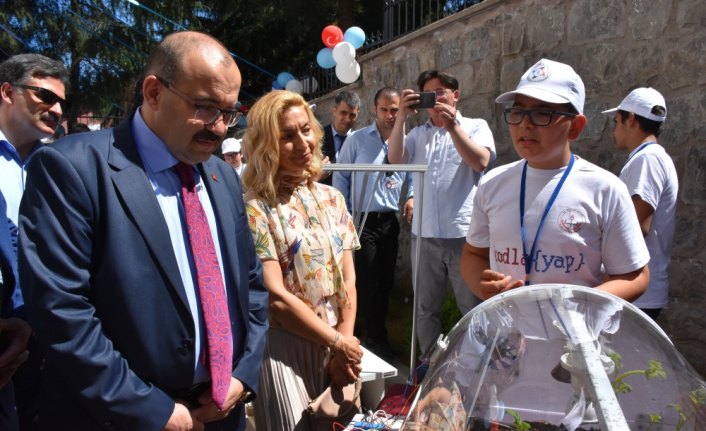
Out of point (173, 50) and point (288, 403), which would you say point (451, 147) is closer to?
point (288, 403)

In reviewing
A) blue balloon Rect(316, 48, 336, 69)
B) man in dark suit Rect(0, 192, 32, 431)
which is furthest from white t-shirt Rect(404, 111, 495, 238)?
blue balloon Rect(316, 48, 336, 69)

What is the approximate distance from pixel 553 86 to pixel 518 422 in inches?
51.4

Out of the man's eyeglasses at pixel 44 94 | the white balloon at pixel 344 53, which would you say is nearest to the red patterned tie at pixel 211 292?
the man's eyeglasses at pixel 44 94

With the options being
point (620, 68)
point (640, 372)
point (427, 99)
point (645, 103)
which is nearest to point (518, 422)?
point (640, 372)

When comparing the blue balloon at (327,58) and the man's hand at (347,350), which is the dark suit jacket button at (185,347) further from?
the blue balloon at (327,58)

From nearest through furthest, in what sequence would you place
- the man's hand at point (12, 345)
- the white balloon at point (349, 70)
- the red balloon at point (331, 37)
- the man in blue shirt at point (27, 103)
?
the man's hand at point (12, 345) → the man in blue shirt at point (27, 103) → the white balloon at point (349, 70) → the red balloon at point (331, 37)

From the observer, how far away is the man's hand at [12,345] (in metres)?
2.01

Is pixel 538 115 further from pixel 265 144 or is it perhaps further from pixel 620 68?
pixel 620 68

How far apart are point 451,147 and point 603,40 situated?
52.3 inches

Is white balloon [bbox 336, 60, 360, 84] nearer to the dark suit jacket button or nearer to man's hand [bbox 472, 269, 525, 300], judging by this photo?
man's hand [bbox 472, 269, 525, 300]

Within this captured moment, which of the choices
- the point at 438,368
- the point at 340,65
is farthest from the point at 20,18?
the point at 438,368

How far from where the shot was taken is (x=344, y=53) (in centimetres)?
827

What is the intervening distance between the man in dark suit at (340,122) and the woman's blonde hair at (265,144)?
3.33 meters

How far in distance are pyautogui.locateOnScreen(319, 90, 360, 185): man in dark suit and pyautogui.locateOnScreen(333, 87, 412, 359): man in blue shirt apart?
514 millimetres
